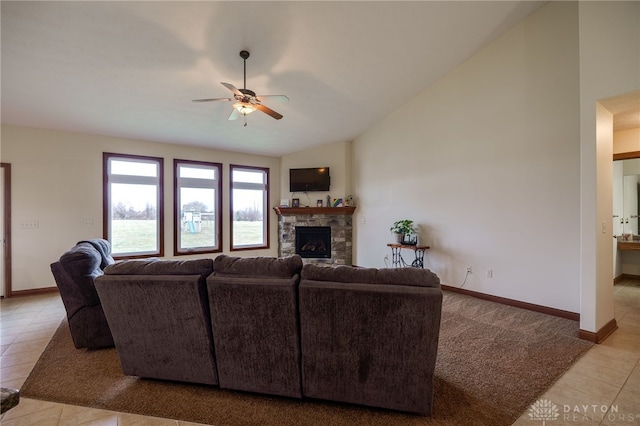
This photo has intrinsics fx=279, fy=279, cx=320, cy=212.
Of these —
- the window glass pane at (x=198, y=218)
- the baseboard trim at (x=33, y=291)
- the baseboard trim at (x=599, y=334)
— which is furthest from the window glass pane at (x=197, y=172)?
the baseboard trim at (x=599, y=334)

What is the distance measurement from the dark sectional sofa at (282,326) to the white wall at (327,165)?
15.4 ft

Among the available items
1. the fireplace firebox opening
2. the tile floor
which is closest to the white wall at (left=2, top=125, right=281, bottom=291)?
the tile floor

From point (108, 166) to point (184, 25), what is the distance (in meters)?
3.53

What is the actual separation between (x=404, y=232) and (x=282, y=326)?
3571mm

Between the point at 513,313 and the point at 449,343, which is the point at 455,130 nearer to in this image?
Result: the point at 513,313

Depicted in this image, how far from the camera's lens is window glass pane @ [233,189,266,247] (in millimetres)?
6523

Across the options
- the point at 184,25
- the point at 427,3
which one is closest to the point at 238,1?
the point at 184,25

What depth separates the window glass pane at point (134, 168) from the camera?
5152mm

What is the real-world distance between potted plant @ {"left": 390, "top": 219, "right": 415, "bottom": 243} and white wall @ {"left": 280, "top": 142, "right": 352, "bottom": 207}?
1712 millimetres

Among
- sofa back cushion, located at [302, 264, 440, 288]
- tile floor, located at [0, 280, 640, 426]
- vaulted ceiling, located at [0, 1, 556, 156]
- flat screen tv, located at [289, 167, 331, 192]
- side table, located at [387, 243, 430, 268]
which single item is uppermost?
vaulted ceiling, located at [0, 1, 556, 156]

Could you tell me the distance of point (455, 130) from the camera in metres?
4.39

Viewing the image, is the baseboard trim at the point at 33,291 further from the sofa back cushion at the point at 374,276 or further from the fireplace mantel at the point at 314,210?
the sofa back cushion at the point at 374,276

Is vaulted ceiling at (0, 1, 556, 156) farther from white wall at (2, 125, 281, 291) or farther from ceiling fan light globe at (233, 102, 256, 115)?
ceiling fan light globe at (233, 102, 256, 115)

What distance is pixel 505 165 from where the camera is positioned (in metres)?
3.81
